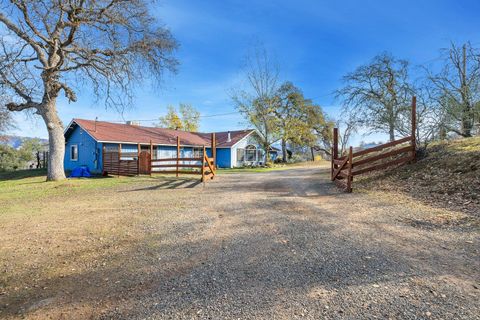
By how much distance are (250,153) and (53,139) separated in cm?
2074

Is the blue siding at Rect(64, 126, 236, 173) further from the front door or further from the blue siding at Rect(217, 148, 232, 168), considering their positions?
the blue siding at Rect(217, 148, 232, 168)

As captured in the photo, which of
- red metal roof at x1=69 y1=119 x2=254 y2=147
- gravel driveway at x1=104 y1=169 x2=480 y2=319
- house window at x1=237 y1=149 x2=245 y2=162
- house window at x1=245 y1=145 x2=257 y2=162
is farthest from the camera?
house window at x1=245 y1=145 x2=257 y2=162

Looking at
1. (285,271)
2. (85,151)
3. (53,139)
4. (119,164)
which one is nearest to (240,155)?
(119,164)

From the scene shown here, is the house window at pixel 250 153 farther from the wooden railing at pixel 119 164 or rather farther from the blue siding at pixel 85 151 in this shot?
the blue siding at pixel 85 151

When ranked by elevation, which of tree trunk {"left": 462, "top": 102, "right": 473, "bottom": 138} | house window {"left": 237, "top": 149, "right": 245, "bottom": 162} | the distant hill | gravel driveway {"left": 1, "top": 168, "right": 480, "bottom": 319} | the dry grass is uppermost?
the distant hill

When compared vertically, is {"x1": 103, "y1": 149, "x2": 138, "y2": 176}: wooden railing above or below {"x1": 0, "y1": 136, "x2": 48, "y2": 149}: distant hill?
below

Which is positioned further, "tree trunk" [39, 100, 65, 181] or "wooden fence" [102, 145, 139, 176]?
"wooden fence" [102, 145, 139, 176]

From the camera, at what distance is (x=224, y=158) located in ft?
96.5

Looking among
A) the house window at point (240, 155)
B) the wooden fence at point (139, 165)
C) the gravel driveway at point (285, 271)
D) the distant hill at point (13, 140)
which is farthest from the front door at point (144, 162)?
the distant hill at point (13, 140)

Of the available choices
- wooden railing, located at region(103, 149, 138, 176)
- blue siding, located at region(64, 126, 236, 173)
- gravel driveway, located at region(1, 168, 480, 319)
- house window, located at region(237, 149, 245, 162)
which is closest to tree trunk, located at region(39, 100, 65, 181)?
wooden railing, located at region(103, 149, 138, 176)

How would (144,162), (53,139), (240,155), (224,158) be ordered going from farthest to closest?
1. (240,155)
2. (224,158)
3. (144,162)
4. (53,139)

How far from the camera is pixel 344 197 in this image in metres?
8.08

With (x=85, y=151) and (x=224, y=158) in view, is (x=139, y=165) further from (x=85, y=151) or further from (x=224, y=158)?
(x=224, y=158)

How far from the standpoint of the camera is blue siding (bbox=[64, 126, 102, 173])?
798 inches
